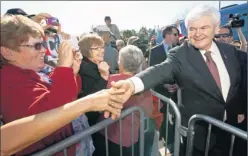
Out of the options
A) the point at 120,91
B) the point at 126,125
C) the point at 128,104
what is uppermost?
the point at 120,91

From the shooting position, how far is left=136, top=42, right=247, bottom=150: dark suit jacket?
6.64 feet

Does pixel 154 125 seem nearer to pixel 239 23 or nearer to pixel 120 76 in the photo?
pixel 120 76

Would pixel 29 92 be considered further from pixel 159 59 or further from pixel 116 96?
pixel 159 59

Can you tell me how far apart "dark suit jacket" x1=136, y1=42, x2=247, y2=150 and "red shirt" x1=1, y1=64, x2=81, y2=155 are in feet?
2.83

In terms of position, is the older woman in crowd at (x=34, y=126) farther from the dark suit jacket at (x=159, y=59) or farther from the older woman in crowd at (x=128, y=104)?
the dark suit jacket at (x=159, y=59)

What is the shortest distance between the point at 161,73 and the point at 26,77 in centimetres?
126

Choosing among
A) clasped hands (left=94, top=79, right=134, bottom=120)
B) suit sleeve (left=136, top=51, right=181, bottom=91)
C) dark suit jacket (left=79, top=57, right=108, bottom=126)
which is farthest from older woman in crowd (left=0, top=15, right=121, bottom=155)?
dark suit jacket (left=79, top=57, right=108, bottom=126)

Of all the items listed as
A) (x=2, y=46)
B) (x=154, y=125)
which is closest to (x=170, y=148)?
(x=154, y=125)

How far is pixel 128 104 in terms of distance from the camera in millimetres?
2434

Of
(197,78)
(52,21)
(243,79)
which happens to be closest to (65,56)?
(52,21)

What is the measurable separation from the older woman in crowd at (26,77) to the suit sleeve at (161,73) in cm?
82

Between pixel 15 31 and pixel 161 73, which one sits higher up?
pixel 15 31

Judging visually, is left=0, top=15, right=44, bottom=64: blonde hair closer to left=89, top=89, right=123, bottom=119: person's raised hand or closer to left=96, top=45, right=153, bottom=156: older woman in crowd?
left=89, top=89, right=123, bottom=119: person's raised hand

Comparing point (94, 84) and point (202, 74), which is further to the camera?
point (94, 84)
